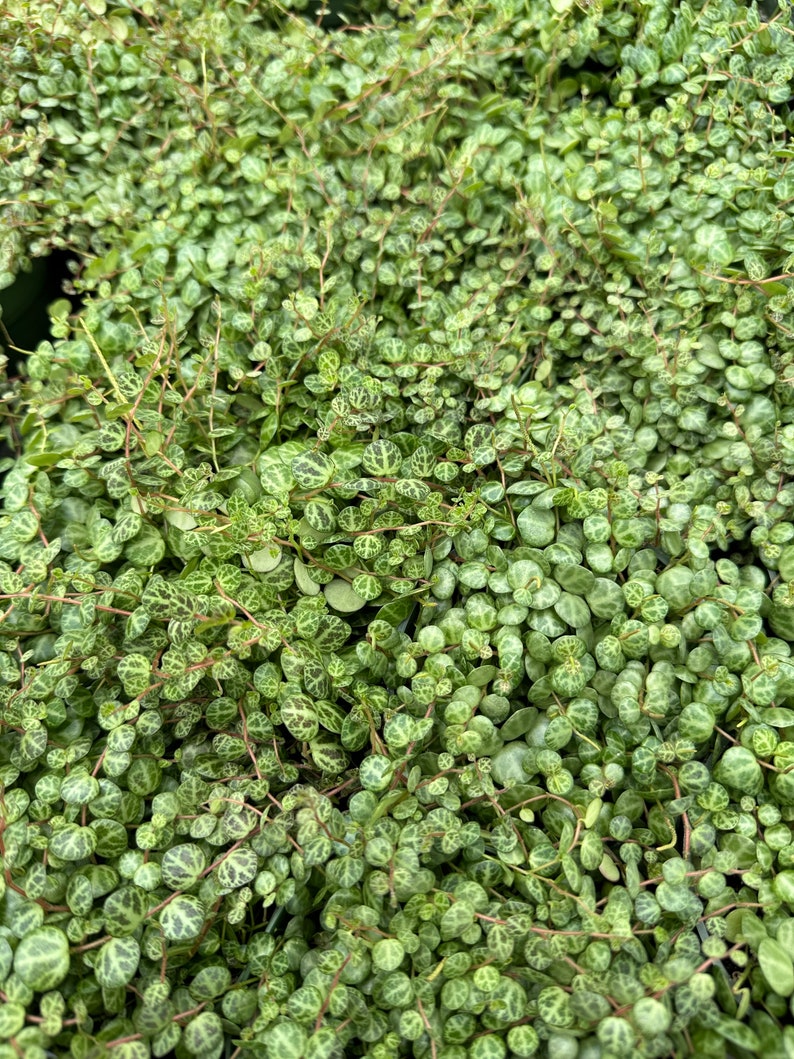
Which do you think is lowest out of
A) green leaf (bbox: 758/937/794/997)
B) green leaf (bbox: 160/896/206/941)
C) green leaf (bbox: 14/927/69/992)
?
green leaf (bbox: 14/927/69/992)

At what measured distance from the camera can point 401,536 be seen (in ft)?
4.26

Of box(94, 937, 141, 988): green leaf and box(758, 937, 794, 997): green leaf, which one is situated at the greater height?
box(758, 937, 794, 997): green leaf

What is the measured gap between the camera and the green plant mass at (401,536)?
1.07 m

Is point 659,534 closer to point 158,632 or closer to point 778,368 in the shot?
point 778,368

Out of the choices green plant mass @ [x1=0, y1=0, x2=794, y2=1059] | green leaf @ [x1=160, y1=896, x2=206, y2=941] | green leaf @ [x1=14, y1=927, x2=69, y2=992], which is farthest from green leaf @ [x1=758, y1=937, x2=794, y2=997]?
green leaf @ [x1=14, y1=927, x2=69, y2=992]

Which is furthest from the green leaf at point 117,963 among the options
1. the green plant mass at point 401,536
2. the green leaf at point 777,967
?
the green leaf at point 777,967

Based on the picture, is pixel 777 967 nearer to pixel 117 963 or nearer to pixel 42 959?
pixel 117 963

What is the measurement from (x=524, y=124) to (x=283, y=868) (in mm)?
1666

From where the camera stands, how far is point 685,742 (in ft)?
3.79

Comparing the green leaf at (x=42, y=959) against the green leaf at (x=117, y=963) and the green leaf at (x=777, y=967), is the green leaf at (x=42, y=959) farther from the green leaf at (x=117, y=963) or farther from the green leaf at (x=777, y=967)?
the green leaf at (x=777, y=967)

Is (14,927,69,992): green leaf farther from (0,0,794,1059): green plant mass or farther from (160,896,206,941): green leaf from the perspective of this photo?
(160,896,206,941): green leaf

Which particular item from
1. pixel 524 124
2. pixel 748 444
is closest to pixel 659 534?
pixel 748 444

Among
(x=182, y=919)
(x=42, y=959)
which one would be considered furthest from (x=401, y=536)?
(x=42, y=959)

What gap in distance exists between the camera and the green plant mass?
1.07 m
